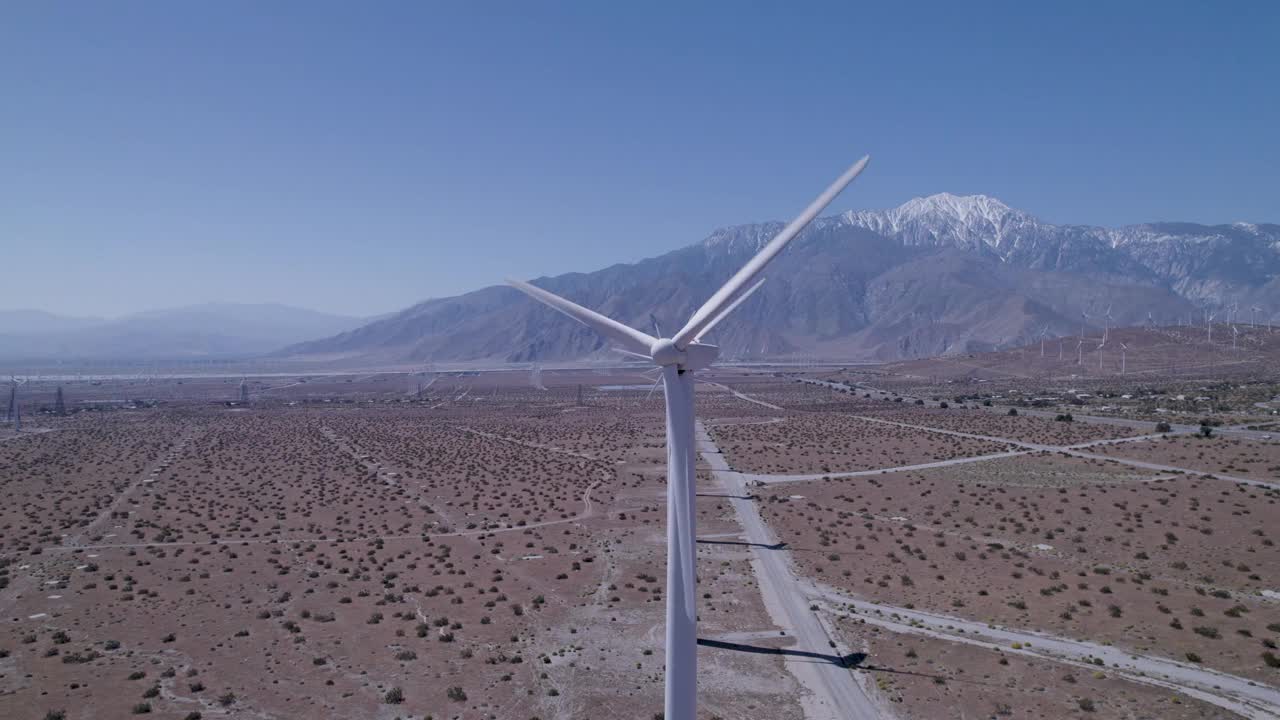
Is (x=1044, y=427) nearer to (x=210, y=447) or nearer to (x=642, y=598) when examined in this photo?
(x=642, y=598)

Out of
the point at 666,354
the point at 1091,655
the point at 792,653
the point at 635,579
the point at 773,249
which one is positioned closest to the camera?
the point at 666,354

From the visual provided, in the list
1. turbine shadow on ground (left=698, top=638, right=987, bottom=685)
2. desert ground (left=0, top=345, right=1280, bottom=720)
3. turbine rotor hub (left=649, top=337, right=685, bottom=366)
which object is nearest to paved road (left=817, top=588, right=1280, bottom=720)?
desert ground (left=0, top=345, right=1280, bottom=720)

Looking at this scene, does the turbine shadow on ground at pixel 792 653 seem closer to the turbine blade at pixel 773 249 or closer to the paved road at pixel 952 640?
the paved road at pixel 952 640

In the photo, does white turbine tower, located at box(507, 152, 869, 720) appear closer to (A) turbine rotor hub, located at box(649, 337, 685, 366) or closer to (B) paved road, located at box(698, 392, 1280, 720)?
(A) turbine rotor hub, located at box(649, 337, 685, 366)

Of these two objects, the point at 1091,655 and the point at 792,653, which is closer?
the point at 1091,655

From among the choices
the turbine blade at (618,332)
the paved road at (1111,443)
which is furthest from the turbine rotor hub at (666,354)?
the paved road at (1111,443)

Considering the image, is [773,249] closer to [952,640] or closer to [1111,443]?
[952,640]

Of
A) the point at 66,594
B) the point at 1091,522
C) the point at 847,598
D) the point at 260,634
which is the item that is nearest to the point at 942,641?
the point at 847,598

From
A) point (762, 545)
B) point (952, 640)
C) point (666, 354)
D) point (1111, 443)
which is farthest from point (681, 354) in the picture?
point (1111, 443)
